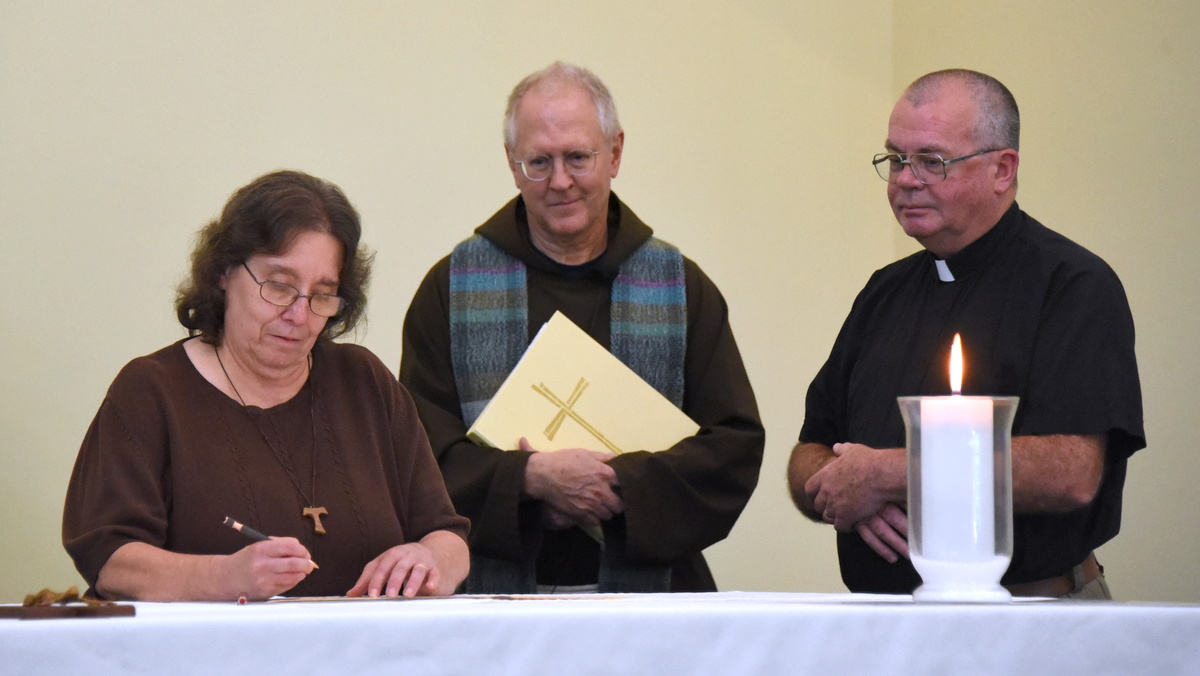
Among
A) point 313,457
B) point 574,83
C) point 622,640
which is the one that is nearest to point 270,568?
point 313,457

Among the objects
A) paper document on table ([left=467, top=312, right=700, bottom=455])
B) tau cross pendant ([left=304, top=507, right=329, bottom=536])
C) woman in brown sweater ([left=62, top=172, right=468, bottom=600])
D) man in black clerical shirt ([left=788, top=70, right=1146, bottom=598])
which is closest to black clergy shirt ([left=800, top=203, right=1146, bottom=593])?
man in black clerical shirt ([left=788, top=70, right=1146, bottom=598])

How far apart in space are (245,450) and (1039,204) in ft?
10.7

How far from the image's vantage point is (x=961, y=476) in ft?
5.92

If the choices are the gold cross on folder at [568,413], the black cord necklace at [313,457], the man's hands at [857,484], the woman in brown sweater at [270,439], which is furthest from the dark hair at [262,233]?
the man's hands at [857,484]

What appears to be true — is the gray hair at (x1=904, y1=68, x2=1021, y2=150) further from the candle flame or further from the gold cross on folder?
the candle flame

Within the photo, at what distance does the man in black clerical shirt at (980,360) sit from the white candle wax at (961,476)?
79 centimetres

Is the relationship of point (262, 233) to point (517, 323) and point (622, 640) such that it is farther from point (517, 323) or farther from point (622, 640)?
point (622, 640)

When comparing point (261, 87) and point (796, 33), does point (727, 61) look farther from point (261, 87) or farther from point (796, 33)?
point (261, 87)

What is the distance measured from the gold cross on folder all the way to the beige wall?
183 centimetres

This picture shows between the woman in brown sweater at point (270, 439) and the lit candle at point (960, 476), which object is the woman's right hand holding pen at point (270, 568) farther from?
the lit candle at point (960, 476)

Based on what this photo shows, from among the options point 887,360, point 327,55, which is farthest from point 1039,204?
point 327,55

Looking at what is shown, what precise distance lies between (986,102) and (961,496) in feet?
5.21

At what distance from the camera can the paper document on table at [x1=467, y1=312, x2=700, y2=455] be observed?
3.19 metres

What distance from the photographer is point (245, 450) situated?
2557 mm
